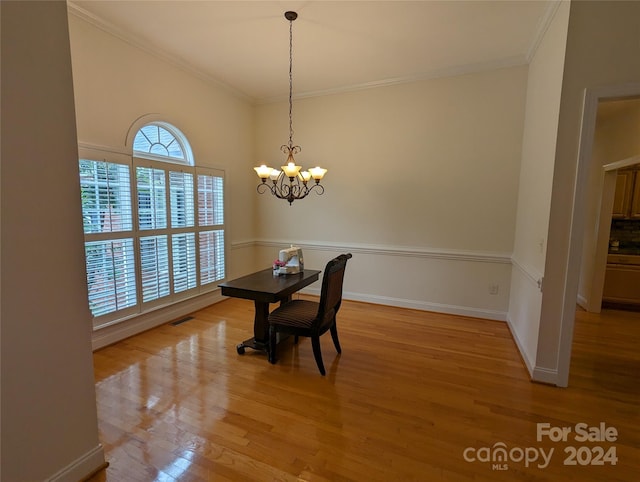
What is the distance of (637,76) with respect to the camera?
2088 millimetres

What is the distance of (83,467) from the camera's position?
5.06 feet

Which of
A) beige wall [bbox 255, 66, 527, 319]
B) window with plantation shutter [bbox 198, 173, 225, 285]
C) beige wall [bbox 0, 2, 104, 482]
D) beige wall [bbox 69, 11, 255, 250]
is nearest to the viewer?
beige wall [bbox 0, 2, 104, 482]

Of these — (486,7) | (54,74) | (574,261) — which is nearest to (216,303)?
(54,74)

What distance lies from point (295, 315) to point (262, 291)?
1.16 feet

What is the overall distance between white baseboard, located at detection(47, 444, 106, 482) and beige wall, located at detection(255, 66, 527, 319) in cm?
335

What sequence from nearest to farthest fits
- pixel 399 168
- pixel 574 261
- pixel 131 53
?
pixel 574 261 < pixel 131 53 < pixel 399 168

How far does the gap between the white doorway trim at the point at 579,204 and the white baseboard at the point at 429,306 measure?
1412 mm

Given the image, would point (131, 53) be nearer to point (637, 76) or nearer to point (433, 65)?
point (433, 65)

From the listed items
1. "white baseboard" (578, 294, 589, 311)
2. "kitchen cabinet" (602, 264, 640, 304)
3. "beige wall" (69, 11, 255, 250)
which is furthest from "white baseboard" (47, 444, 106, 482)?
"kitchen cabinet" (602, 264, 640, 304)

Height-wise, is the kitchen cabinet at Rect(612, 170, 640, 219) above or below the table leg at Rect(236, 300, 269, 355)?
above

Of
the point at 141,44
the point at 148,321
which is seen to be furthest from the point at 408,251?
the point at 141,44

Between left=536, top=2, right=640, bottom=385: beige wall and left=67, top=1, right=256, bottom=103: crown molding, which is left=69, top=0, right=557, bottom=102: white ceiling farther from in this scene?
left=536, top=2, right=640, bottom=385: beige wall

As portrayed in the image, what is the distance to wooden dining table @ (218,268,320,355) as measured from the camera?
8.42ft

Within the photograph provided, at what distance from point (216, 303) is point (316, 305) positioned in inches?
85.1
